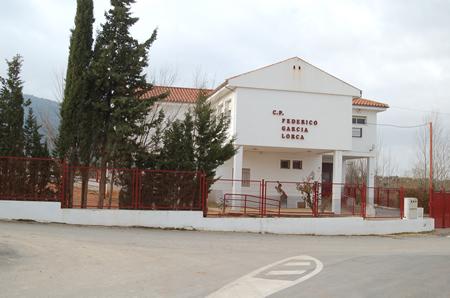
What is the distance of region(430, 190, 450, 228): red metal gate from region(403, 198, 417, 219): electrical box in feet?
8.68

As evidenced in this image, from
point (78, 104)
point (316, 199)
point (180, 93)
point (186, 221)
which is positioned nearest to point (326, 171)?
point (180, 93)

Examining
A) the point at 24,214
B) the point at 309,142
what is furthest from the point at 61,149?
the point at 309,142

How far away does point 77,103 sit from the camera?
2102 centimetres

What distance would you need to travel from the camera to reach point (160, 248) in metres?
14.8

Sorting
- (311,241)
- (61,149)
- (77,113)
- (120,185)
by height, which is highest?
(77,113)

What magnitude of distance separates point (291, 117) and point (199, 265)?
17850 millimetres

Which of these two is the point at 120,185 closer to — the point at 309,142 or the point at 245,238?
the point at 245,238

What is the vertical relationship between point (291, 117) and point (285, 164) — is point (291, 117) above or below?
above

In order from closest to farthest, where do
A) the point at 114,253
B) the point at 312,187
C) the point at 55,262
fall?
1. the point at 55,262
2. the point at 114,253
3. the point at 312,187

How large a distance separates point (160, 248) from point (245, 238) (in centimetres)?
483

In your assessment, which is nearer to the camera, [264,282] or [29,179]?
[264,282]

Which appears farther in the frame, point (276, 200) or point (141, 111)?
point (276, 200)

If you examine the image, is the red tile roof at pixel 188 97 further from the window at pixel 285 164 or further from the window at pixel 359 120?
the window at pixel 285 164

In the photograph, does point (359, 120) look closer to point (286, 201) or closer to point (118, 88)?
point (286, 201)
